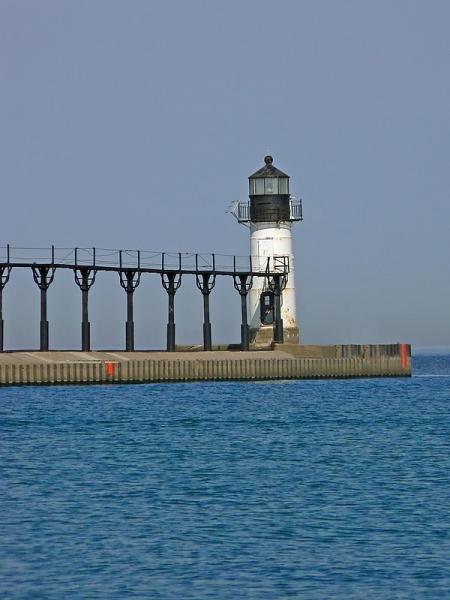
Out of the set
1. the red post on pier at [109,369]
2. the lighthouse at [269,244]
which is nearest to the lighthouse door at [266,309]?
the lighthouse at [269,244]

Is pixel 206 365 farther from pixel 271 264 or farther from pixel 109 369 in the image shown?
pixel 271 264

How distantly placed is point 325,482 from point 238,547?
32.8ft

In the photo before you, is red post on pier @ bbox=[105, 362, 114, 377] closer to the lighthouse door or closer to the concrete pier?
the concrete pier

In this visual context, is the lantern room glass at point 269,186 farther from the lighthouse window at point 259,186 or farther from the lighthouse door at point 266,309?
the lighthouse door at point 266,309

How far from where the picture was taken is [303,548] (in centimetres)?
2650

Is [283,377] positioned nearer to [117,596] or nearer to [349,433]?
[349,433]

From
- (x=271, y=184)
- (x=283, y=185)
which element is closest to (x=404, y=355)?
(x=283, y=185)

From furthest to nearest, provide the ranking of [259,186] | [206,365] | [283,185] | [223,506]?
[283,185] < [259,186] < [206,365] < [223,506]

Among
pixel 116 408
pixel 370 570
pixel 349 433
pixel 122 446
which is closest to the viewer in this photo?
pixel 370 570

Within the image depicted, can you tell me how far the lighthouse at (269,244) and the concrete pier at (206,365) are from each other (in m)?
2.25

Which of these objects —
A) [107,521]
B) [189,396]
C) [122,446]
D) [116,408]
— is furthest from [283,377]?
[107,521]

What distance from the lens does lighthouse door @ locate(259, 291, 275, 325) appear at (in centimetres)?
9556

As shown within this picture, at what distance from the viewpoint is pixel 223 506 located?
31734 millimetres

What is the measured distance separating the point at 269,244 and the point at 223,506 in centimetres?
6304
